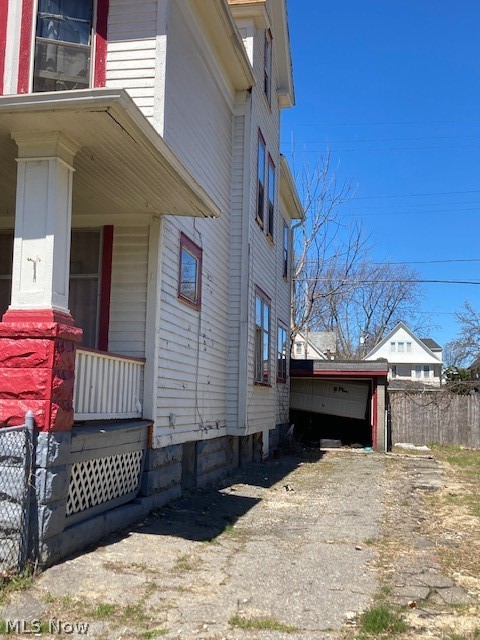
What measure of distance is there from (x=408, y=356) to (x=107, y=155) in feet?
185

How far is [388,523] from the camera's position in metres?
7.74

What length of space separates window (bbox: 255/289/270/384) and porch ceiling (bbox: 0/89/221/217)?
5.23 m

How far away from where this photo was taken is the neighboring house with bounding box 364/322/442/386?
5438 cm

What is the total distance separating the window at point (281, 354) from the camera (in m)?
16.6

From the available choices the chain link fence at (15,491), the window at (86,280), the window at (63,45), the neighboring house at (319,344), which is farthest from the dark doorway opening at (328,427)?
the neighboring house at (319,344)

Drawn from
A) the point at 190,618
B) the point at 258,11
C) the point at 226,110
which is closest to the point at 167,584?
the point at 190,618

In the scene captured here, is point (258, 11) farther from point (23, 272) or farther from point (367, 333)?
point (367, 333)

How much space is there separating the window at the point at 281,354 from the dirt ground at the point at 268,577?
7597mm

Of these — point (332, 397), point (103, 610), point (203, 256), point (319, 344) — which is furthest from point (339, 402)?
point (319, 344)

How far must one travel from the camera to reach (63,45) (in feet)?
24.3

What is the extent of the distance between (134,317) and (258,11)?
763 centimetres

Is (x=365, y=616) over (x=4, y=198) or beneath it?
beneath

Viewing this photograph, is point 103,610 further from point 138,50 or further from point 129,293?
point 138,50

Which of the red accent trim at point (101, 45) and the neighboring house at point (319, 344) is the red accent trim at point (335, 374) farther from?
the neighboring house at point (319, 344)
